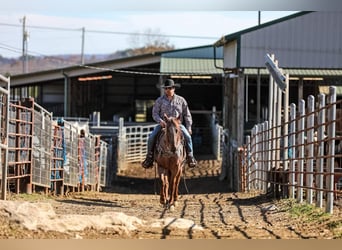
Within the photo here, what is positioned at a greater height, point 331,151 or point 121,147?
point 331,151

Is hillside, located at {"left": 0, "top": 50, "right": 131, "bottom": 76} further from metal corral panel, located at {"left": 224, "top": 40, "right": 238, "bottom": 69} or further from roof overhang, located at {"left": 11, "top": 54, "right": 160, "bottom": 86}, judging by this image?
metal corral panel, located at {"left": 224, "top": 40, "right": 238, "bottom": 69}

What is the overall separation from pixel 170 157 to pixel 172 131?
556mm

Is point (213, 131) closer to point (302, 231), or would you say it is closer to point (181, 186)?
point (181, 186)

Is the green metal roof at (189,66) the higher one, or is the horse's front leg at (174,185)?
the green metal roof at (189,66)

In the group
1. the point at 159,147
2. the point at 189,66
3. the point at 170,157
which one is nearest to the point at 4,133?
the point at 159,147

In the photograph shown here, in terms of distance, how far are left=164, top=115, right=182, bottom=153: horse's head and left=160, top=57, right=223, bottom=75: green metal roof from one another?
17.2 meters

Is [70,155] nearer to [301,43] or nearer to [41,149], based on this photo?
[41,149]

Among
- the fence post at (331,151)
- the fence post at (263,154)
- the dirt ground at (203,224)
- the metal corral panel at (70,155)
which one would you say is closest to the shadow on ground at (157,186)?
the metal corral panel at (70,155)

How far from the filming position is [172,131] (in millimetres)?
10250

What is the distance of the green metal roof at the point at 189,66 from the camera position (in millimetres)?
28194

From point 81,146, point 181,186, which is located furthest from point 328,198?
point 181,186

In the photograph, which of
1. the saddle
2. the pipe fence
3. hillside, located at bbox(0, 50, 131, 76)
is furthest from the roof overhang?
the saddle

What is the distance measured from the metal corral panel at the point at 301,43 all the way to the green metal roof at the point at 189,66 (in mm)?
8118

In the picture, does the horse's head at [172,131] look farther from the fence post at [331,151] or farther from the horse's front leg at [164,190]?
the fence post at [331,151]
